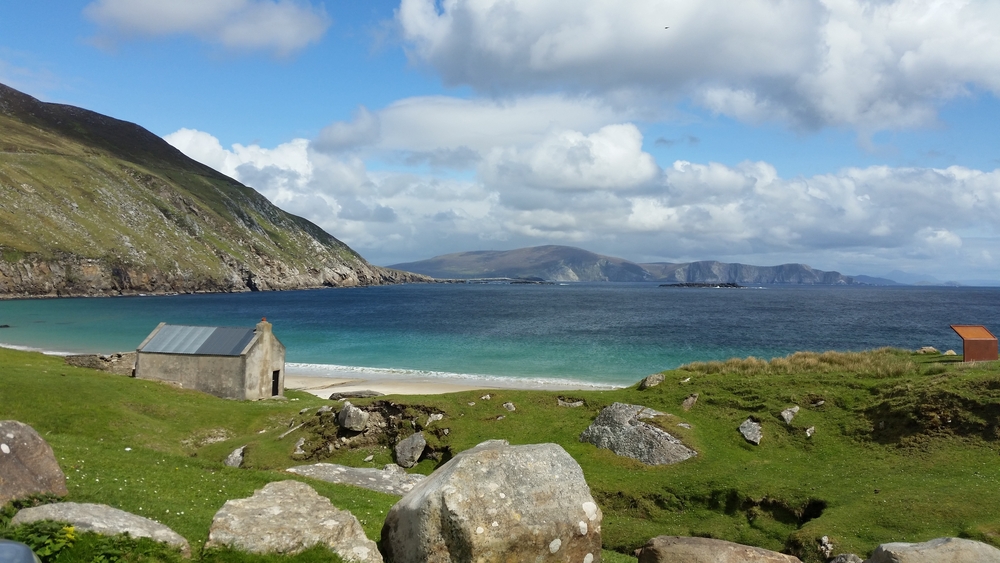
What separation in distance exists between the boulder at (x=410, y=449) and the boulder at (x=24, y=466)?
1736 centimetres

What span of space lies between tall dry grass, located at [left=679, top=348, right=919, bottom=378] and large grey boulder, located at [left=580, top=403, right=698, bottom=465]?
31.0ft

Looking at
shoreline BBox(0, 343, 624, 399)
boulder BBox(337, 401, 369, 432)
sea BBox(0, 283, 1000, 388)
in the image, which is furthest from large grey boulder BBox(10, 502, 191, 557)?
sea BBox(0, 283, 1000, 388)

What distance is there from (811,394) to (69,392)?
1591 inches

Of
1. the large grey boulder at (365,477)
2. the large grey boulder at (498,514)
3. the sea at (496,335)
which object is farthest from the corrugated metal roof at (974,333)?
the sea at (496,335)

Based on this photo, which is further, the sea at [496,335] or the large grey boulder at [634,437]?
the sea at [496,335]

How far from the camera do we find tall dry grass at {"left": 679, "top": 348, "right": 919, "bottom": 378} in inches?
1248

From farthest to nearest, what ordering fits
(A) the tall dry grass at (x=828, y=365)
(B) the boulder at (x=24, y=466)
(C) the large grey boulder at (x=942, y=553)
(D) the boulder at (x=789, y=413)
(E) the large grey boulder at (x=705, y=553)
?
(A) the tall dry grass at (x=828, y=365)
(D) the boulder at (x=789, y=413)
(E) the large grey boulder at (x=705, y=553)
(C) the large grey boulder at (x=942, y=553)
(B) the boulder at (x=24, y=466)

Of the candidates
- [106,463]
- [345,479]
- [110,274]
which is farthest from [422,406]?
[110,274]

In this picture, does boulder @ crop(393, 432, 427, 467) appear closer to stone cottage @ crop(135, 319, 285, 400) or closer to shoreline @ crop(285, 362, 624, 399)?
stone cottage @ crop(135, 319, 285, 400)

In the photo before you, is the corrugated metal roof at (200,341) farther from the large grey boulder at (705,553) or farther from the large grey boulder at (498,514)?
the large grey boulder at (705,553)

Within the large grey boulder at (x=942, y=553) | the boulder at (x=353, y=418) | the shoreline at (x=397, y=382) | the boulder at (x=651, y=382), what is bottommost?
the shoreline at (x=397, y=382)

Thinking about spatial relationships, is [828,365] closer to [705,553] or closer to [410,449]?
[410,449]

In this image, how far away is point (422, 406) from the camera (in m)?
31.9

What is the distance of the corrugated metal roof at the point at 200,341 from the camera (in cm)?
4653
